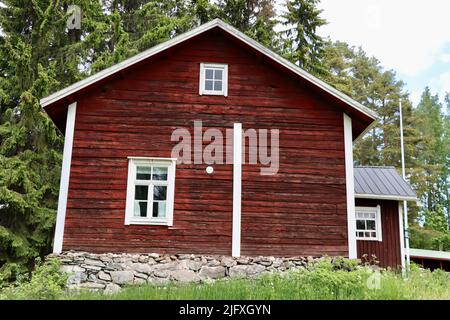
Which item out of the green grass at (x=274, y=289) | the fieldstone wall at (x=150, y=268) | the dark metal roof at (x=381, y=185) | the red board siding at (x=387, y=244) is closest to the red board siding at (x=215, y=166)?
the fieldstone wall at (x=150, y=268)

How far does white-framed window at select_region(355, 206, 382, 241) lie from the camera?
1369cm

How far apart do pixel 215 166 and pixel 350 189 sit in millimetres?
3558

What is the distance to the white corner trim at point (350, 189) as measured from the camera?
10859mm

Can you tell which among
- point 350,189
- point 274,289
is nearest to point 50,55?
point 350,189

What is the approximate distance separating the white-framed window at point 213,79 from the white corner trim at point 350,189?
3.41 m

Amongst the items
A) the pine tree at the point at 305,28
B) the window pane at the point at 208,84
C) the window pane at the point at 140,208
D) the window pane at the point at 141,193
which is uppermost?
the pine tree at the point at 305,28

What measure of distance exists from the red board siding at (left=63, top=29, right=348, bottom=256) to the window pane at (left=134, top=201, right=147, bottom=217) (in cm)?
32

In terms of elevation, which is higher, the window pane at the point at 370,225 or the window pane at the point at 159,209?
the window pane at the point at 159,209

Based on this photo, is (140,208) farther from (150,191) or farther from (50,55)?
(50,55)

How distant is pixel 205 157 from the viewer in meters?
11.1

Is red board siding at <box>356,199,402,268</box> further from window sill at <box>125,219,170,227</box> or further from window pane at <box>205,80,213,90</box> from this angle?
window sill at <box>125,219,170,227</box>

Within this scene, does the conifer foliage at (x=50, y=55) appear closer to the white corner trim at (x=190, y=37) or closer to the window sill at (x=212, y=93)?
the white corner trim at (x=190, y=37)

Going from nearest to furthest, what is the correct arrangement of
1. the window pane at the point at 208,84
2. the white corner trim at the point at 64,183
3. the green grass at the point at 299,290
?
1. the green grass at the point at 299,290
2. the white corner trim at the point at 64,183
3. the window pane at the point at 208,84
